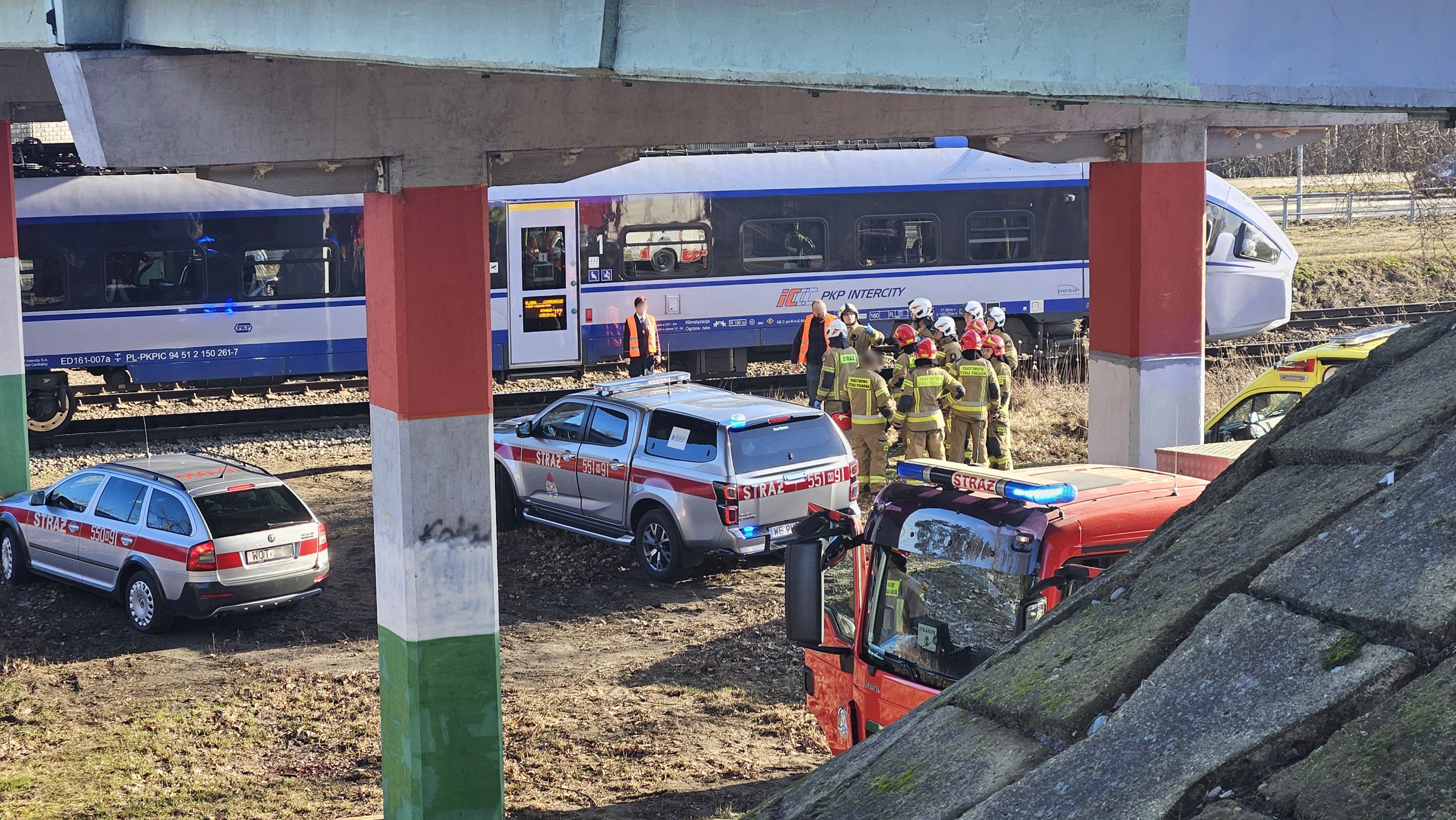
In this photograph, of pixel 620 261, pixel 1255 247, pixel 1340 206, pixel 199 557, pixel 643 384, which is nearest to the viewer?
pixel 199 557

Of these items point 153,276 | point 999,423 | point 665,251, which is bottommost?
point 999,423

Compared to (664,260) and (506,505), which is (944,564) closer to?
(506,505)

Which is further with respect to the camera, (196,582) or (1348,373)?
(196,582)

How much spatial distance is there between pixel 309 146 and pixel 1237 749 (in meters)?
6.67

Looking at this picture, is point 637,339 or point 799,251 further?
point 799,251

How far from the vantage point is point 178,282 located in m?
21.0

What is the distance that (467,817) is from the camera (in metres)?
8.53

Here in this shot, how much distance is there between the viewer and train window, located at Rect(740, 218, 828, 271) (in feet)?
77.3

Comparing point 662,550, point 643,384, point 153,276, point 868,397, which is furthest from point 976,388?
point 153,276

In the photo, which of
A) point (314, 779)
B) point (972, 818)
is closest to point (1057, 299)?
point (314, 779)

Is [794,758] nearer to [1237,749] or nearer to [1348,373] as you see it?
[1348,373]

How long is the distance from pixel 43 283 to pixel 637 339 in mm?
8568

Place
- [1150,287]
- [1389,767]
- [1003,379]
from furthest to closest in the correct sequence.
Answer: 1. [1003,379]
2. [1150,287]
3. [1389,767]

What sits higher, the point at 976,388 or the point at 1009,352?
the point at 1009,352
